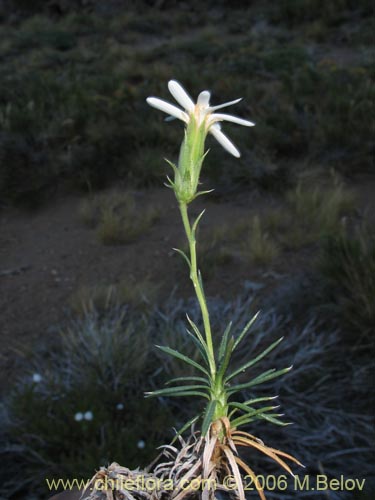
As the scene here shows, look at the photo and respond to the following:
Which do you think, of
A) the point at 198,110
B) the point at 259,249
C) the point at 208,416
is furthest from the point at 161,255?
the point at 208,416

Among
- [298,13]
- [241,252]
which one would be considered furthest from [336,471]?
[298,13]

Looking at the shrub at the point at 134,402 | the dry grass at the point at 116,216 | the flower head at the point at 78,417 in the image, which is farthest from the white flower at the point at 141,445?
the dry grass at the point at 116,216

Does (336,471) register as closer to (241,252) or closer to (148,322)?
(148,322)

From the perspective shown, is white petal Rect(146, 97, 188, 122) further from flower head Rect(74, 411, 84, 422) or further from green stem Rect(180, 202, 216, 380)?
flower head Rect(74, 411, 84, 422)

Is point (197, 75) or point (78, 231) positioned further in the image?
point (197, 75)

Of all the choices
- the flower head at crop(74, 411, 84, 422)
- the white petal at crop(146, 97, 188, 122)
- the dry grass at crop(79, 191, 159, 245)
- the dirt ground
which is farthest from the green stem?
the dry grass at crop(79, 191, 159, 245)

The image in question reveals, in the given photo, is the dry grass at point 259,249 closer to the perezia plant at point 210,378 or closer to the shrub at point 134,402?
the shrub at point 134,402

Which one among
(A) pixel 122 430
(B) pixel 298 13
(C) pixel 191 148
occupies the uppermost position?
(B) pixel 298 13
